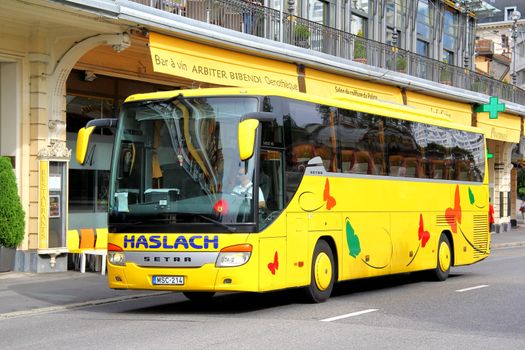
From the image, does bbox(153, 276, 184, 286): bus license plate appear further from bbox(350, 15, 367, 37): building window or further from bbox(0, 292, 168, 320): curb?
bbox(350, 15, 367, 37): building window

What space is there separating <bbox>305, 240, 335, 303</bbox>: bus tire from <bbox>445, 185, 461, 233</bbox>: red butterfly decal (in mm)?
5521

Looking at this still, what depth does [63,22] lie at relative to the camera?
18.4 meters

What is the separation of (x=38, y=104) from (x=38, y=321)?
796 centimetres

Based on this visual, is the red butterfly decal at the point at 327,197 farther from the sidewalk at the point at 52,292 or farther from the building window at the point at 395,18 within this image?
the building window at the point at 395,18

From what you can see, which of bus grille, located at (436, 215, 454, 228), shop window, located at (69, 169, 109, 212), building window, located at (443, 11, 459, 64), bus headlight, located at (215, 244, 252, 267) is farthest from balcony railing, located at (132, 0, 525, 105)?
bus headlight, located at (215, 244, 252, 267)

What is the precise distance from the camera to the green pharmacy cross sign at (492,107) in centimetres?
3753

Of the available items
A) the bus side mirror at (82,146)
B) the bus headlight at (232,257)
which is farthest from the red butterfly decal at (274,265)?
the bus side mirror at (82,146)

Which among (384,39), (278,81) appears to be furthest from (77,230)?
(384,39)

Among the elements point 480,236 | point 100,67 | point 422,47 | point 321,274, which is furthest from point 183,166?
point 422,47

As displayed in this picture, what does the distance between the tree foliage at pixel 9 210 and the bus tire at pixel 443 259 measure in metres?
8.73

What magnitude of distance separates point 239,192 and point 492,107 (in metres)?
27.0

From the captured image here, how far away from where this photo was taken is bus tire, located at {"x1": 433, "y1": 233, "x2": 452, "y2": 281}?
62.5 feet

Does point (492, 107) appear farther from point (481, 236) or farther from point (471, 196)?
point (471, 196)

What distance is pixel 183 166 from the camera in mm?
12672
